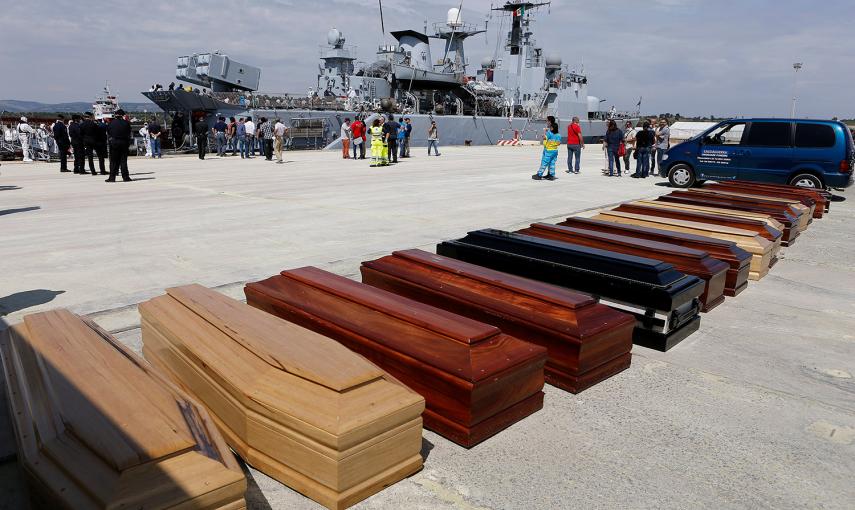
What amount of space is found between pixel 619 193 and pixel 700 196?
12.7 ft

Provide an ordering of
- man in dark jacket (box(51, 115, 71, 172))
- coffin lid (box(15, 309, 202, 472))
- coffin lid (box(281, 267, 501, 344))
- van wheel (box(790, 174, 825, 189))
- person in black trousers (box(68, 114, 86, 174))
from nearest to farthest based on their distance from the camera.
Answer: coffin lid (box(15, 309, 202, 472))
coffin lid (box(281, 267, 501, 344))
van wheel (box(790, 174, 825, 189))
person in black trousers (box(68, 114, 86, 174))
man in dark jacket (box(51, 115, 71, 172))

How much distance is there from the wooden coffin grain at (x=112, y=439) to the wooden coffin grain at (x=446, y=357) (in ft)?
3.30

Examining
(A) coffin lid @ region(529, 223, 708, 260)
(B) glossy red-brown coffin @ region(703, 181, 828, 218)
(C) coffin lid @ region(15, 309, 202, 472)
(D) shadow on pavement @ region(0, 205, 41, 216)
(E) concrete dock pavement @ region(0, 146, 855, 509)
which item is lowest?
(E) concrete dock pavement @ region(0, 146, 855, 509)

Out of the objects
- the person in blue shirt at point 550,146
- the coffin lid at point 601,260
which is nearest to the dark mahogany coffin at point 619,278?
the coffin lid at point 601,260

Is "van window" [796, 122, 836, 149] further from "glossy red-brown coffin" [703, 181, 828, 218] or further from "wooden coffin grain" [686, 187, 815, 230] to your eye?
"wooden coffin grain" [686, 187, 815, 230]

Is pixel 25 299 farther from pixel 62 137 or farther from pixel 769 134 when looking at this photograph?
pixel 769 134

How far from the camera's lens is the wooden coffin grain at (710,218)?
6574 millimetres

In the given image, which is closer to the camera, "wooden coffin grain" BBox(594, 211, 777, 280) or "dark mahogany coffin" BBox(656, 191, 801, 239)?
"wooden coffin grain" BBox(594, 211, 777, 280)

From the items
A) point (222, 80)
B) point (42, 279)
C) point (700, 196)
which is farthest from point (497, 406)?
point (222, 80)

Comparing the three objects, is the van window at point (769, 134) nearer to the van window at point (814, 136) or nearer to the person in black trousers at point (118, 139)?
the van window at point (814, 136)

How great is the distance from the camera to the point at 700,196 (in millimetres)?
8992

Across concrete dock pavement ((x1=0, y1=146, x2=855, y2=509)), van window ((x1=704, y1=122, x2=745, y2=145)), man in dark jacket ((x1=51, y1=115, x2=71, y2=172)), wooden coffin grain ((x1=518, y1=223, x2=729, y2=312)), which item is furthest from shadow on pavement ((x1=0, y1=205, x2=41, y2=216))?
van window ((x1=704, y1=122, x2=745, y2=145))

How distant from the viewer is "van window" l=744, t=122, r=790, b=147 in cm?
1251

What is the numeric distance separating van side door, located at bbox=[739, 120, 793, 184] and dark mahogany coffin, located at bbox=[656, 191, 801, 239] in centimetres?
454
